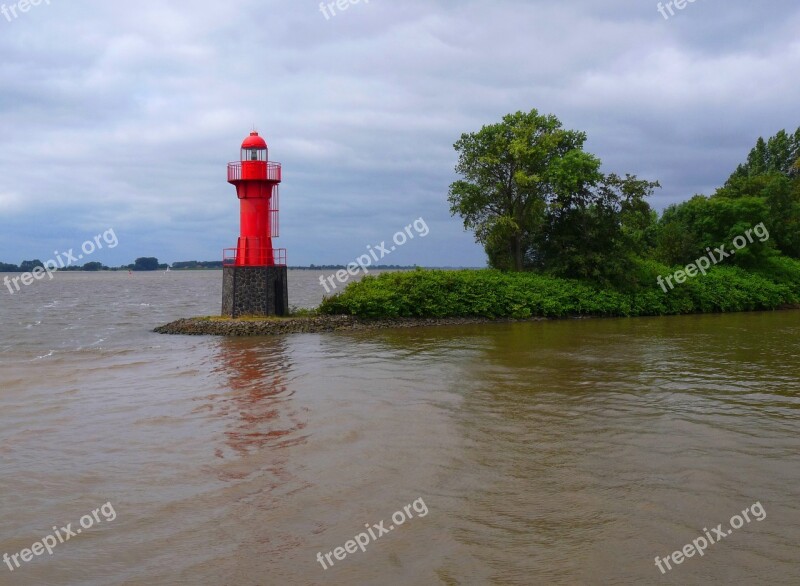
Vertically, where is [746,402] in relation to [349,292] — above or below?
below

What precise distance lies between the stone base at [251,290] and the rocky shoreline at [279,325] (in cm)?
63

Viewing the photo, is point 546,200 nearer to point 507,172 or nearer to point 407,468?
point 507,172

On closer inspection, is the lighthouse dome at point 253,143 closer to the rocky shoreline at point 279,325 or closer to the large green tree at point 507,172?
the rocky shoreline at point 279,325

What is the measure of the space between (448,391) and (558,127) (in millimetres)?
26559

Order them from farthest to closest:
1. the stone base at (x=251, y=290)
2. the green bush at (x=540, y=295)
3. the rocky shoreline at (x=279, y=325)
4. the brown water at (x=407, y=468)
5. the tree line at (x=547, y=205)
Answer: the tree line at (x=547, y=205), the green bush at (x=540, y=295), the stone base at (x=251, y=290), the rocky shoreline at (x=279, y=325), the brown water at (x=407, y=468)

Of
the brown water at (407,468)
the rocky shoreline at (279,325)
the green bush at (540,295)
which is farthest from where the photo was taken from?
the green bush at (540,295)

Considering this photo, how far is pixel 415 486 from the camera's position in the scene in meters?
8.87

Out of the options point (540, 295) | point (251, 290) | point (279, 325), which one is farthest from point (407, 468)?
point (540, 295)

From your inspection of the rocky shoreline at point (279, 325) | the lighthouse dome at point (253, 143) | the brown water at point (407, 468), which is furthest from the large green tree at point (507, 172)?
the brown water at point (407, 468)

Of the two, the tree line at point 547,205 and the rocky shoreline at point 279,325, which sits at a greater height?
the tree line at point 547,205

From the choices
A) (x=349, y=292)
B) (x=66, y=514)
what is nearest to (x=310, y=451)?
(x=66, y=514)

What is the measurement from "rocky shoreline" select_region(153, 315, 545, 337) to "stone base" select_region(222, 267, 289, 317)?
629 mm

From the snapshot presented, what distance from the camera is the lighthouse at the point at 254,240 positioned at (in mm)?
27891

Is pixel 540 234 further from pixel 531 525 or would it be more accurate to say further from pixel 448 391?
pixel 531 525
